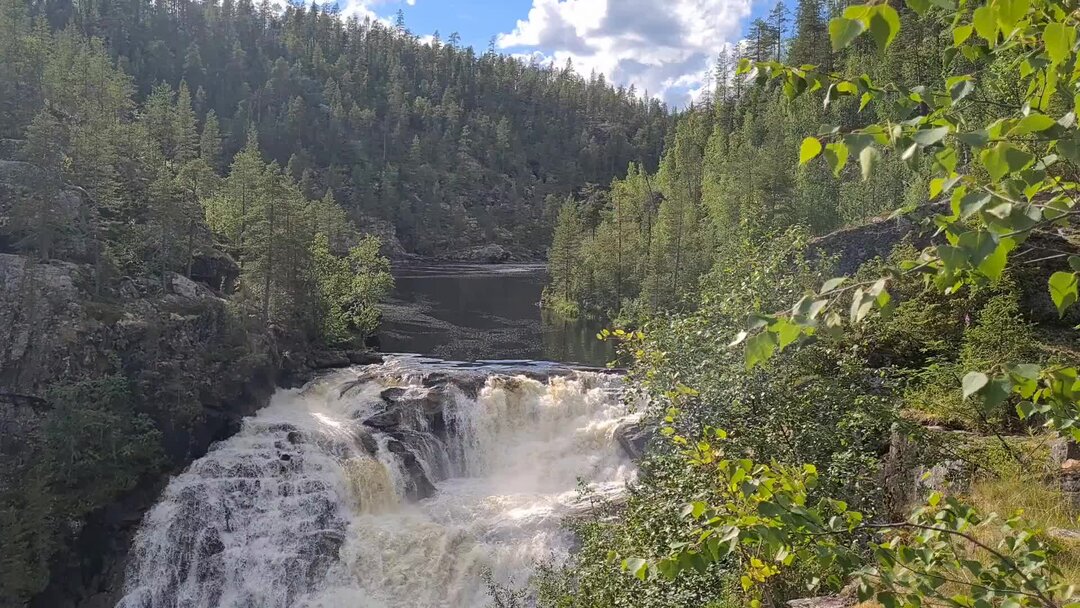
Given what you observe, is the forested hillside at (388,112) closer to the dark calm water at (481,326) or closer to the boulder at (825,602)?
the dark calm water at (481,326)

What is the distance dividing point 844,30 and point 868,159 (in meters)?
0.30

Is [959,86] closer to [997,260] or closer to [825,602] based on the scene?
[997,260]

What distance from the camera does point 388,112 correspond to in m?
130

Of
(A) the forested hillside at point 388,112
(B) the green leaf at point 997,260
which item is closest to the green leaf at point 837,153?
(B) the green leaf at point 997,260

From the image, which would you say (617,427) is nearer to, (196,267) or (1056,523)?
(1056,523)

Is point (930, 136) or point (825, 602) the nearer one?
Answer: point (930, 136)

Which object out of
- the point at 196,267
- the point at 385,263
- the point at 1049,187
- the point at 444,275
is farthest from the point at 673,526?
the point at 444,275

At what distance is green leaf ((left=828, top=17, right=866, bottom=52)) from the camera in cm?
156

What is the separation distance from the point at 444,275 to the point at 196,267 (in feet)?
154

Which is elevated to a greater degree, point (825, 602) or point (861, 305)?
point (861, 305)

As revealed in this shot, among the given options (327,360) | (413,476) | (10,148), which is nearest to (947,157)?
(413,476)

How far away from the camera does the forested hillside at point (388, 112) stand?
355 feet

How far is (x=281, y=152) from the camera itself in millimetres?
109688

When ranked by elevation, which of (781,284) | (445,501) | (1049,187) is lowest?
(445,501)
